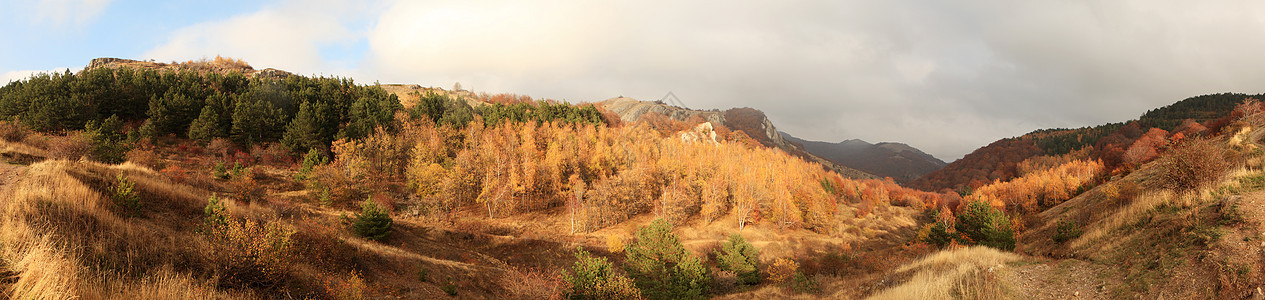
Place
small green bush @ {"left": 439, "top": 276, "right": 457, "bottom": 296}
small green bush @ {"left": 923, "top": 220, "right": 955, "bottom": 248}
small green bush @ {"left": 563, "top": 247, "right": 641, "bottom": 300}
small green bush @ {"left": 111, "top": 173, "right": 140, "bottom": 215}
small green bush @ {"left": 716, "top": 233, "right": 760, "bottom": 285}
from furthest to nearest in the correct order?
small green bush @ {"left": 923, "top": 220, "right": 955, "bottom": 248}, small green bush @ {"left": 716, "top": 233, "right": 760, "bottom": 285}, small green bush @ {"left": 439, "top": 276, "right": 457, "bottom": 296}, small green bush @ {"left": 563, "top": 247, "right": 641, "bottom": 300}, small green bush @ {"left": 111, "top": 173, "right": 140, "bottom": 215}

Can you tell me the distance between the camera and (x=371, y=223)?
30.2 m

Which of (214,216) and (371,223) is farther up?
(214,216)

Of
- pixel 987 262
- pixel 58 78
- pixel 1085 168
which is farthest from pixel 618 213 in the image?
pixel 1085 168

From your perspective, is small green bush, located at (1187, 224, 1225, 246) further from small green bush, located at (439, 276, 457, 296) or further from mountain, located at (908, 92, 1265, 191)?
mountain, located at (908, 92, 1265, 191)

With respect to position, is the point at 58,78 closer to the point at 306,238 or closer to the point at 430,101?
the point at 430,101

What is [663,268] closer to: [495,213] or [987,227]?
[987,227]

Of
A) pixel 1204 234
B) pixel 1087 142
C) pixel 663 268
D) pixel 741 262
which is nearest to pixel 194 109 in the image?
pixel 663 268

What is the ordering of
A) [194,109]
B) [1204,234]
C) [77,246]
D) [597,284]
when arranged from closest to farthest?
1. [77,246]
2. [1204,234]
3. [597,284]
4. [194,109]

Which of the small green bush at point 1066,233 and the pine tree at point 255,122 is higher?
the pine tree at point 255,122

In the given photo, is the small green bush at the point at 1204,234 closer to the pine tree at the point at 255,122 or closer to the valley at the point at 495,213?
the valley at the point at 495,213

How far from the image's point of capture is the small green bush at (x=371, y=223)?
2982 cm

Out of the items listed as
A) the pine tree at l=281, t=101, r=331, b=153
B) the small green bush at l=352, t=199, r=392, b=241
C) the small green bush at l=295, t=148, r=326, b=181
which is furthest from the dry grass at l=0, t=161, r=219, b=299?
the pine tree at l=281, t=101, r=331, b=153

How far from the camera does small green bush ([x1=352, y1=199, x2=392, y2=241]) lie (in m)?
29.8

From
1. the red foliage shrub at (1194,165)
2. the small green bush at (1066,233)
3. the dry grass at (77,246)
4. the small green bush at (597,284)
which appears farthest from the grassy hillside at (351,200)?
the red foliage shrub at (1194,165)
